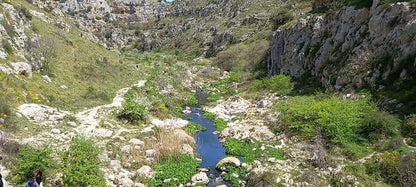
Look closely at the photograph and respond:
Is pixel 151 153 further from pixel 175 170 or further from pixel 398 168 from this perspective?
pixel 398 168

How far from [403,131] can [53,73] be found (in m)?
30.1

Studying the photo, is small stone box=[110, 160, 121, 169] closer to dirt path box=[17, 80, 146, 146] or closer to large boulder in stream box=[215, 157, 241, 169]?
dirt path box=[17, 80, 146, 146]

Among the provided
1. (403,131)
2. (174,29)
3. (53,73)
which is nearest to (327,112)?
(403,131)

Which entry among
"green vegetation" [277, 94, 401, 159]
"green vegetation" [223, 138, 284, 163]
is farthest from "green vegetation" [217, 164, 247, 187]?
"green vegetation" [277, 94, 401, 159]

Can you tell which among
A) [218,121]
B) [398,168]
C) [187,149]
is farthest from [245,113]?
[398,168]

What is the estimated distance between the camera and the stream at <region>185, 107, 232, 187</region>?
15.8 m

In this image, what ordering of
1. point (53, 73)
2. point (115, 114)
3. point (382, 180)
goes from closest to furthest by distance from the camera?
point (382, 180), point (115, 114), point (53, 73)

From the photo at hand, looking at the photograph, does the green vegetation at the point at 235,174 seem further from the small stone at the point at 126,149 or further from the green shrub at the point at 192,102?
the green shrub at the point at 192,102

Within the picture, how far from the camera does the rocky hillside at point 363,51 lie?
17.1 m

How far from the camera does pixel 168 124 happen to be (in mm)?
23078

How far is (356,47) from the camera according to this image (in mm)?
22297

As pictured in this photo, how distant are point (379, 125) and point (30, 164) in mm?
18327

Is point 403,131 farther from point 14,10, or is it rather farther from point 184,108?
point 14,10

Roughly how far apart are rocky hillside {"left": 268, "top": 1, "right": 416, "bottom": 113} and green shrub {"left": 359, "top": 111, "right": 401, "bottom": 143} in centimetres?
129
